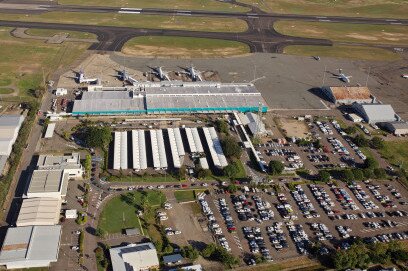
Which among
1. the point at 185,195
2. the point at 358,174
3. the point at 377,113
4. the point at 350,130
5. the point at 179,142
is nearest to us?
the point at 185,195

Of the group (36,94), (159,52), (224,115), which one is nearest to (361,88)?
(224,115)

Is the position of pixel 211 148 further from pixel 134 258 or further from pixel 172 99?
pixel 134 258

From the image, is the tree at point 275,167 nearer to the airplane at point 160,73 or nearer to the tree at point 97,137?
the tree at point 97,137

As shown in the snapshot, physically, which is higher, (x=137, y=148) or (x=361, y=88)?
(x=361, y=88)

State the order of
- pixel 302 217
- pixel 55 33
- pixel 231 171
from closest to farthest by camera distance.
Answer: pixel 302 217
pixel 231 171
pixel 55 33

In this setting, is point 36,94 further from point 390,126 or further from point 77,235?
point 390,126

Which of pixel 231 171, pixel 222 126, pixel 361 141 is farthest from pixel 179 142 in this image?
pixel 361 141
